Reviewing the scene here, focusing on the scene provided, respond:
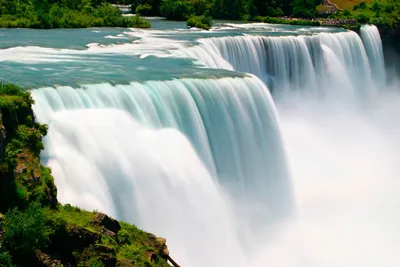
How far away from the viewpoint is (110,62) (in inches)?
834

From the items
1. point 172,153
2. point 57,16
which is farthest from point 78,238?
point 57,16

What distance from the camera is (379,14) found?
141ft

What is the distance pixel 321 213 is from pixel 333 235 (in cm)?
125

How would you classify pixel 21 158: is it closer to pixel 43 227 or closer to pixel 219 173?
pixel 43 227

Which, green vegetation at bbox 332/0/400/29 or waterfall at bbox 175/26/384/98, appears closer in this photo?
waterfall at bbox 175/26/384/98

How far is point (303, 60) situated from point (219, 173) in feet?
46.8

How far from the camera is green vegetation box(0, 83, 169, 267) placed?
31.3ft

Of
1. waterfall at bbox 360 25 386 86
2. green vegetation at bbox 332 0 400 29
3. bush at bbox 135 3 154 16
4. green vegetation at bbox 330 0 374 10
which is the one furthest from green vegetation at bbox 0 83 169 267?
green vegetation at bbox 330 0 374 10

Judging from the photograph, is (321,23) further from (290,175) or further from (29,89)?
(29,89)

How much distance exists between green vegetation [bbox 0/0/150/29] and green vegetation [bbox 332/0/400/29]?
49.4 ft

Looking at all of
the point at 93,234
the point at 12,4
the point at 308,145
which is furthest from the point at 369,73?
the point at 93,234

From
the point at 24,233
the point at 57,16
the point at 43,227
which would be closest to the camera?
the point at 24,233

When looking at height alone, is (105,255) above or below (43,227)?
below

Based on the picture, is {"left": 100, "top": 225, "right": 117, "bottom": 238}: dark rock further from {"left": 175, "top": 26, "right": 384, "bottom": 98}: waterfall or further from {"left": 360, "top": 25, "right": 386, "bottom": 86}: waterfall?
{"left": 360, "top": 25, "right": 386, "bottom": 86}: waterfall
